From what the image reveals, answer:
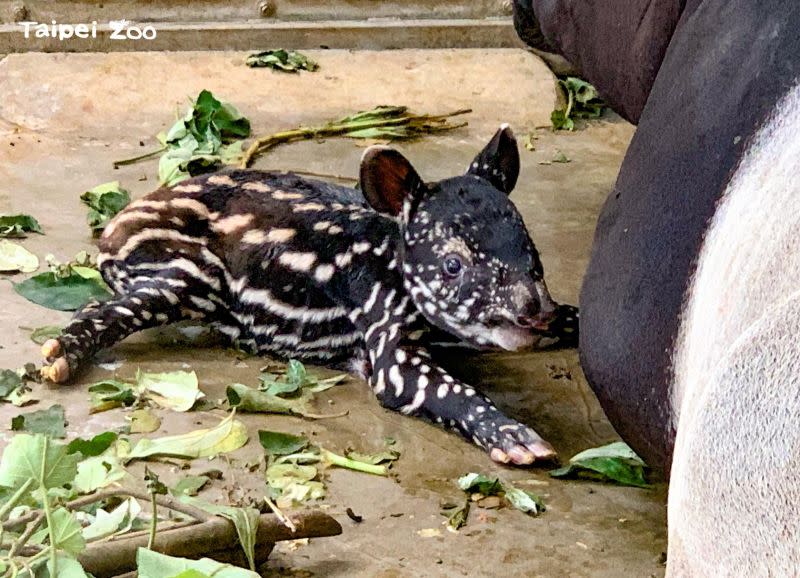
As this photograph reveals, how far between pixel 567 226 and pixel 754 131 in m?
2.87

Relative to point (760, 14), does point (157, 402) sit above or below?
below

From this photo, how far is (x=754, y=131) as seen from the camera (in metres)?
2.21

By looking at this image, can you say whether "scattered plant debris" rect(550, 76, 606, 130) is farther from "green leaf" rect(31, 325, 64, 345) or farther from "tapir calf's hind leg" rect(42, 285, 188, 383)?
"green leaf" rect(31, 325, 64, 345)

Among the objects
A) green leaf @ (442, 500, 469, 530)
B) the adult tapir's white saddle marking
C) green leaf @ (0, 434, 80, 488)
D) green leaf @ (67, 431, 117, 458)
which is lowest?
green leaf @ (442, 500, 469, 530)

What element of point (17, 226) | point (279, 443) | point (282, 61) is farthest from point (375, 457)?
point (282, 61)

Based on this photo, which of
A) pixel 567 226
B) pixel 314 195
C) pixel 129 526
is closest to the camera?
pixel 129 526

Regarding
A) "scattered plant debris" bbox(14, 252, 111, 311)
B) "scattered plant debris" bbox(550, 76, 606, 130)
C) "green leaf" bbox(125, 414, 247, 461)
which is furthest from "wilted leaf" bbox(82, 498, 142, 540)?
"scattered plant debris" bbox(550, 76, 606, 130)

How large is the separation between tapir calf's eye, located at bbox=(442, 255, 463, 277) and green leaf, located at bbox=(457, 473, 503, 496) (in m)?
0.65

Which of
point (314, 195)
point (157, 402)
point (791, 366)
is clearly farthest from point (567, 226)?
point (791, 366)

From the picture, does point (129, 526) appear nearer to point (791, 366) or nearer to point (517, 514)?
point (517, 514)

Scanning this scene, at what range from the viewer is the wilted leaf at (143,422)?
335 cm

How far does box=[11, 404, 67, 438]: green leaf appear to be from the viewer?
327cm

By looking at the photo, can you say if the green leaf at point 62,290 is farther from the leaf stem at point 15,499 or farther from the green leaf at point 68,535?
the green leaf at point 68,535

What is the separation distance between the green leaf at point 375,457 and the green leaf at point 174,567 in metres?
0.93
